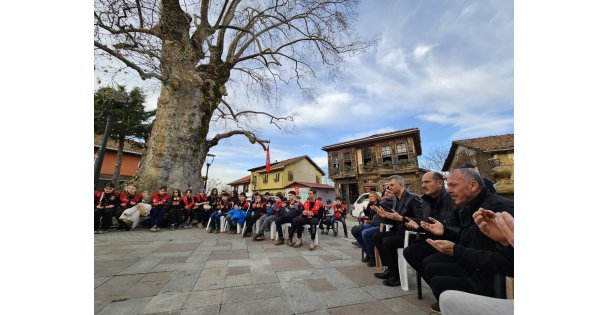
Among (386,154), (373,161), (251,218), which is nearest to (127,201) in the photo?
(251,218)

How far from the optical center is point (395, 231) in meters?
3.03

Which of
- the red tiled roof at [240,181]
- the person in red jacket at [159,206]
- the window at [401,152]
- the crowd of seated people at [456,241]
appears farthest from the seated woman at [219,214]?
the red tiled roof at [240,181]

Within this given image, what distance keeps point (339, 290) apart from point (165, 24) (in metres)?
4.35

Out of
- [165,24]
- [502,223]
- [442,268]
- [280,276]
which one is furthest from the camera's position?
[165,24]

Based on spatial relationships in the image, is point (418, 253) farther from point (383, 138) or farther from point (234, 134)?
point (383, 138)

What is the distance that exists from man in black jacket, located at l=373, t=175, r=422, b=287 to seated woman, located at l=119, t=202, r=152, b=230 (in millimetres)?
6904

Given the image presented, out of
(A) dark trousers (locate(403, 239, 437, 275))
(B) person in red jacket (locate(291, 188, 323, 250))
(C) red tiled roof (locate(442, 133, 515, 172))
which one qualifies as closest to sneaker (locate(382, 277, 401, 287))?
(A) dark trousers (locate(403, 239, 437, 275))

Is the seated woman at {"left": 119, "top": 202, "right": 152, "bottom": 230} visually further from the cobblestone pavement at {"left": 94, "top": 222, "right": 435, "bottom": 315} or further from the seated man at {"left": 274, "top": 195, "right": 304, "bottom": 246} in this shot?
the seated man at {"left": 274, "top": 195, "right": 304, "bottom": 246}

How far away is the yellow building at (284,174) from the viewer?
30672 mm

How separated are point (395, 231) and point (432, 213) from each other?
0.53m
